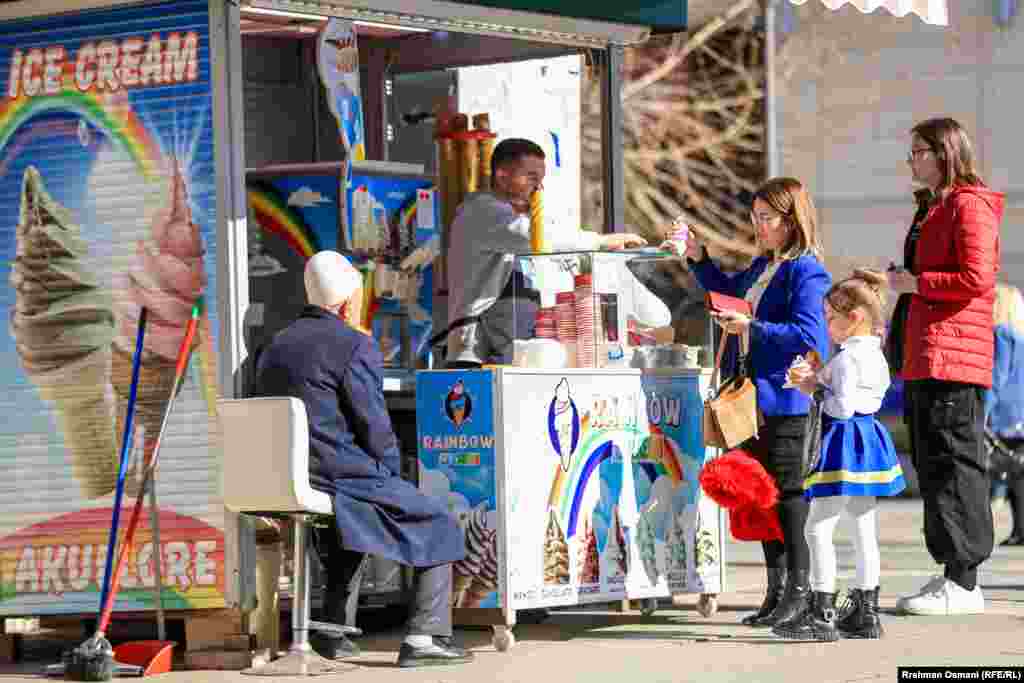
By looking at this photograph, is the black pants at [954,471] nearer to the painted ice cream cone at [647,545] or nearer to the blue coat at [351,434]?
the painted ice cream cone at [647,545]

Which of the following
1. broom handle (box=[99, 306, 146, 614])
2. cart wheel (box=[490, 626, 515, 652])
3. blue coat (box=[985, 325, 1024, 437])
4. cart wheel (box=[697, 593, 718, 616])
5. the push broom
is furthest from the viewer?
blue coat (box=[985, 325, 1024, 437])

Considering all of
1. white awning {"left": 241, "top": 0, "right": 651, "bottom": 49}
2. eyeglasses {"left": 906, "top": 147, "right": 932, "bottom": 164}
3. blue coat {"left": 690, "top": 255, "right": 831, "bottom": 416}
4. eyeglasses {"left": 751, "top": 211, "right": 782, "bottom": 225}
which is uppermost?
white awning {"left": 241, "top": 0, "right": 651, "bottom": 49}

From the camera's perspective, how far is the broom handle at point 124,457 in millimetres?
9203

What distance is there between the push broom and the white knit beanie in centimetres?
58

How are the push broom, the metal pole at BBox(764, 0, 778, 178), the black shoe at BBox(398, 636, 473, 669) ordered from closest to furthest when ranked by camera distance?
the push broom
the black shoe at BBox(398, 636, 473, 669)
the metal pole at BBox(764, 0, 778, 178)

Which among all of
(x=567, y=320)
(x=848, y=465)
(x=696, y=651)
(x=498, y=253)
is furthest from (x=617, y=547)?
(x=498, y=253)

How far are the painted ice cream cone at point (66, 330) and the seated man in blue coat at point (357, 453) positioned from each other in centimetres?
93

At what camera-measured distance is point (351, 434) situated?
9000 mm

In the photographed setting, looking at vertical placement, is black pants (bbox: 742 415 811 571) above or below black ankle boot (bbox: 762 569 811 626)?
above

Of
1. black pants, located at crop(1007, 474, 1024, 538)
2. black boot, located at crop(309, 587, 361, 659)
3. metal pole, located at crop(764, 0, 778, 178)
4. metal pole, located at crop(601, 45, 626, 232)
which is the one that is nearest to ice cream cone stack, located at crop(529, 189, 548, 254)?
metal pole, located at crop(601, 45, 626, 232)

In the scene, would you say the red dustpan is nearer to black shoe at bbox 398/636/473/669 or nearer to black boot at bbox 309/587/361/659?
black boot at bbox 309/587/361/659

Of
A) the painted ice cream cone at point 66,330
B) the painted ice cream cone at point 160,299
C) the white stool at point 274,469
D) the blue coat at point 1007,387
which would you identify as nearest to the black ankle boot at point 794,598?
the white stool at point 274,469

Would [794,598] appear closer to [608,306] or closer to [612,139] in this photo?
[608,306]

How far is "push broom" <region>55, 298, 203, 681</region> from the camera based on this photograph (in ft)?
29.5
